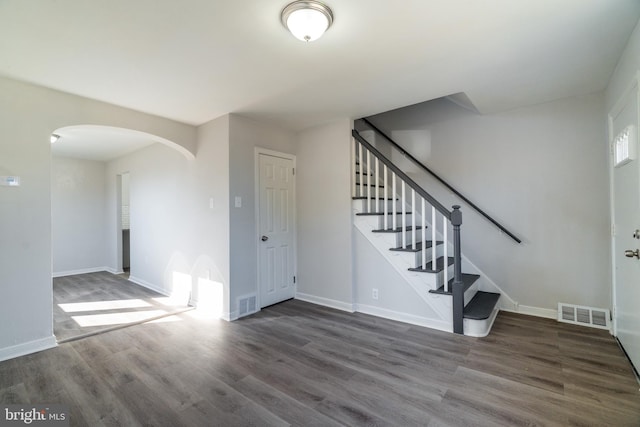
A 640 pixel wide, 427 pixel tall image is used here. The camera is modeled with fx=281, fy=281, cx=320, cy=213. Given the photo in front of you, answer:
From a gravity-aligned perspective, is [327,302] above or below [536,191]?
below

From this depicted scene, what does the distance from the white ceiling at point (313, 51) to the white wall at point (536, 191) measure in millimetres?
406

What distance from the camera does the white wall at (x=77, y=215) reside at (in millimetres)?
5660

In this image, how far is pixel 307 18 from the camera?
1666 mm

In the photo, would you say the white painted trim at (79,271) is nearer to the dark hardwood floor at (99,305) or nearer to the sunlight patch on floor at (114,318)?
the dark hardwood floor at (99,305)

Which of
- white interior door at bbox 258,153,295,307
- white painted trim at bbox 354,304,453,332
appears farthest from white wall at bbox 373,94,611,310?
white interior door at bbox 258,153,295,307

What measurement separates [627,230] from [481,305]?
1409 millimetres

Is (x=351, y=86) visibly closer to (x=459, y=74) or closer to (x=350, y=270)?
(x=459, y=74)

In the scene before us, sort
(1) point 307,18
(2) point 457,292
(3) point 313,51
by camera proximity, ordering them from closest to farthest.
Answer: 1. (1) point 307,18
2. (3) point 313,51
3. (2) point 457,292

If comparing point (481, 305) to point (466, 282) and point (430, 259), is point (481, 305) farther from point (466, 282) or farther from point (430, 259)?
point (430, 259)

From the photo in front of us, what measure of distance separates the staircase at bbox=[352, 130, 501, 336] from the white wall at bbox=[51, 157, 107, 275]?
5.88m

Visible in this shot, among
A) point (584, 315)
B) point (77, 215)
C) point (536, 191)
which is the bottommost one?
point (584, 315)

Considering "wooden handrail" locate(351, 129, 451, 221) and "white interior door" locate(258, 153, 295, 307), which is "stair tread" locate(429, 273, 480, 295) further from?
"white interior door" locate(258, 153, 295, 307)

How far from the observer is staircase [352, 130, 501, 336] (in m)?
2.85

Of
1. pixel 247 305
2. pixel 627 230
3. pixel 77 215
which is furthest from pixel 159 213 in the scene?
pixel 627 230
